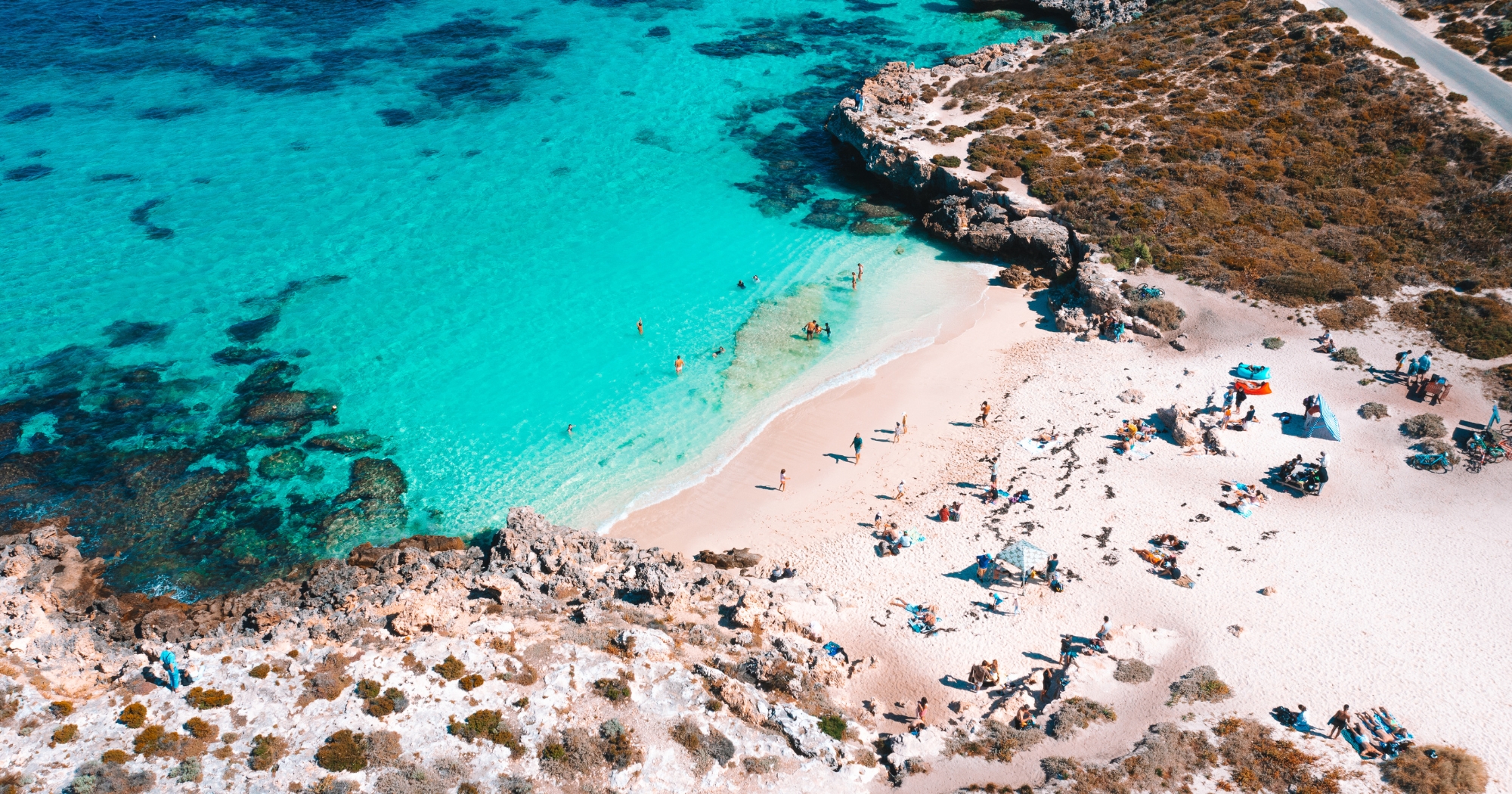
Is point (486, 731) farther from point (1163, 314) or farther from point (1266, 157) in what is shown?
point (1266, 157)

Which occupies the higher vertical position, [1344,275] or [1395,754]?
[1344,275]

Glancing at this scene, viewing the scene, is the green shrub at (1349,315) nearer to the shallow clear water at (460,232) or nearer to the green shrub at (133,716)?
the shallow clear water at (460,232)

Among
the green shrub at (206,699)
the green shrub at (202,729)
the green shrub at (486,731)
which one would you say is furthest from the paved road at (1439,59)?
the green shrub at (202,729)

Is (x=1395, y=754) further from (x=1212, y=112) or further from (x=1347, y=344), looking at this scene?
(x=1212, y=112)

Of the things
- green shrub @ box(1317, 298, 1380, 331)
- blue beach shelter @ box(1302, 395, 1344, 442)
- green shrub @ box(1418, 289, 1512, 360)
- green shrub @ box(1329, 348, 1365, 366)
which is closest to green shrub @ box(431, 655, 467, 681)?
blue beach shelter @ box(1302, 395, 1344, 442)

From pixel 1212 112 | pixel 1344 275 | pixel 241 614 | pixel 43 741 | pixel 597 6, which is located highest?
pixel 597 6

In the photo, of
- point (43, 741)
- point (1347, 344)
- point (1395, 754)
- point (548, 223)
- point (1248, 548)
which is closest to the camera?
point (43, 741)

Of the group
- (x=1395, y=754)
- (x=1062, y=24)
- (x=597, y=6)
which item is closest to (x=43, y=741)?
(x=1395, y=754)
